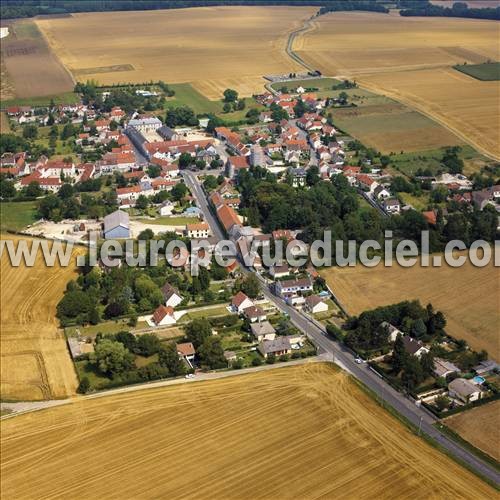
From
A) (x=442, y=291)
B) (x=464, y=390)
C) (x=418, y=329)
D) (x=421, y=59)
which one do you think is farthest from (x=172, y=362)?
(x=421, y=59)

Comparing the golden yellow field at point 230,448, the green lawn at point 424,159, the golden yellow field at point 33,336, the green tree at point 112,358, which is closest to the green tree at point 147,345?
the green tree at point 112,358

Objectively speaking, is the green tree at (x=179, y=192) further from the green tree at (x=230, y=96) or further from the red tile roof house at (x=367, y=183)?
the green tree at (x=230, y=96)

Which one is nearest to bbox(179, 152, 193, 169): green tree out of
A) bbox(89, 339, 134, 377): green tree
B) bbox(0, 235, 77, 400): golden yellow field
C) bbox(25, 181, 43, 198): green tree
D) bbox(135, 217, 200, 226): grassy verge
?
bbox(135, 217, 200, 226): grassy verge

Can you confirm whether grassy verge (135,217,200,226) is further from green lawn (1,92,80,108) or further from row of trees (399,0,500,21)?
row of trees (399,0,500,21)

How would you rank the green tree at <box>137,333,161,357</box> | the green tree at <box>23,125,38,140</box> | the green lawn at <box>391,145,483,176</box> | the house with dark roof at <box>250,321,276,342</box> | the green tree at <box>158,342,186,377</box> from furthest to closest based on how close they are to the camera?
the green tree at <box>23,125,38,140</box> → the green lawn at <box>391,145,483,176</box> → the house with dark roof at <box>250,321,276,342</box> → the green tree at <box>137,333,161,357</box> → the green tree at <box>158,342,186,377</box>

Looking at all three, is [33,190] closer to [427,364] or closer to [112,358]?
[112,358]

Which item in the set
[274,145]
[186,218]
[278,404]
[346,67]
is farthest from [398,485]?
[346,67]

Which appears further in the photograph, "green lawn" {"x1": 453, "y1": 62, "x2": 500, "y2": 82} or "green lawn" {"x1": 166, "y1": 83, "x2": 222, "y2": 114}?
"green lawn" {"x1": 453, "y1": 62, "x2": 500, "y2": 82}
